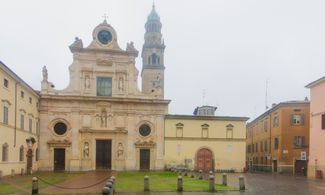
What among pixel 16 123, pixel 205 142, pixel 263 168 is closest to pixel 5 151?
pixel 16 123

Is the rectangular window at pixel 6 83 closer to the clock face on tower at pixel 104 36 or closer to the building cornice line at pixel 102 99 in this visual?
the building cornice line at pixel 102 99

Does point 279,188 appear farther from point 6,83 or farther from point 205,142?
point 6,83

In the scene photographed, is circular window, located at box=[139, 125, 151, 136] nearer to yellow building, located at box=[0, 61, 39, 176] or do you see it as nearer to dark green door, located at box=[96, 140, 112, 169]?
dark green door, located at box=[96, 140, 112, 169]

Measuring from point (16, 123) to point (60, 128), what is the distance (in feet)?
25.9

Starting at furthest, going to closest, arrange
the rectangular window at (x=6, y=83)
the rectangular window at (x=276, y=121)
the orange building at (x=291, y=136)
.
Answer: the rectangular window at (x=276, y=121)
the orange building at (x=291, y=136)
the rectangular window at (x=6, y=83)

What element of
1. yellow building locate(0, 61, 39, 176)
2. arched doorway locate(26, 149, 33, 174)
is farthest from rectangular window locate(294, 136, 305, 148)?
arched doorway locate(26, 149, 33, 174)

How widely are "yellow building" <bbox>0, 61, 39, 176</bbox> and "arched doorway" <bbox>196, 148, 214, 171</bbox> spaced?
Answer: 19.1 meters

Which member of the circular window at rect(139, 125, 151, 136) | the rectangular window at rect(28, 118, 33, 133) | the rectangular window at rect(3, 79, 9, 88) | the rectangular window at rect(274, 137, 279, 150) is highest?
the rectangular window at rect(3, 79, 9, 88)

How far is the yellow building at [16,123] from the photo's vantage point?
23.9 meters

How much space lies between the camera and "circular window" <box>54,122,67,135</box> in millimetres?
33844

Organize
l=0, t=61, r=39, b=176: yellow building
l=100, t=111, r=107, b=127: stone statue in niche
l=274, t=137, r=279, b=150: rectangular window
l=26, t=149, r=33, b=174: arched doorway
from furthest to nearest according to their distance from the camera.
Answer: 1. l=274, t=137, r=279, b=150: rectangular window
2. l=100, t=111, r=107, b=127: stone statue in niche
3. l=26, t=149, r=33, b=174: arched doorway
4. l=0, t=61, r=39, b=176: yellow building

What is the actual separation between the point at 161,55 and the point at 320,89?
3521 centimetres

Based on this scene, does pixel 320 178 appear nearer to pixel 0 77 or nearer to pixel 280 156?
pixel 280 156

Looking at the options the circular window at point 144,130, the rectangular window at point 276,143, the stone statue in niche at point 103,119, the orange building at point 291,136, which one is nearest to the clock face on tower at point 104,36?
the stone statue in niche at point 103,119
